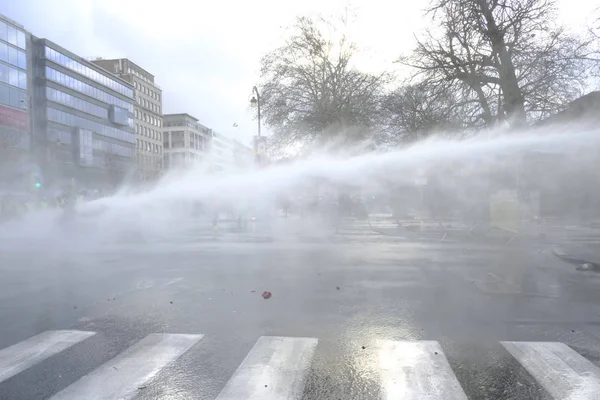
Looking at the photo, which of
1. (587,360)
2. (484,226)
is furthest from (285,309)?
(484,226)

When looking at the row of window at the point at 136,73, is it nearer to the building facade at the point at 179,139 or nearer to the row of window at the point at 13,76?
the building facade at the point at 179,139

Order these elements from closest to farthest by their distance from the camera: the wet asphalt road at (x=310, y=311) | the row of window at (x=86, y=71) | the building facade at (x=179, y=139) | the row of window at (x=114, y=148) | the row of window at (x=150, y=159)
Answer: the wet asphalt road at (x=310, y=311) < the row of window at (x=86, y=71) < the row of window at (x=114, y=148) < the row of window at (x=150, y=159) < the building facade at (x=179, y=139)

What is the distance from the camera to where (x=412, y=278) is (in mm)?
8539

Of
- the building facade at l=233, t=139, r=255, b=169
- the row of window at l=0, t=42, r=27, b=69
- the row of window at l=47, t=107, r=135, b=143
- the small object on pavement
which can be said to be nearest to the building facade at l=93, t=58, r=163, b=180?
the row of window at l=47, t=107, r=135, b=143

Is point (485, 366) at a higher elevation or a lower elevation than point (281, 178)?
lower

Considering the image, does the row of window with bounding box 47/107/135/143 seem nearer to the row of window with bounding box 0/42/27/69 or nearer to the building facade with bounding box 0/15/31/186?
the building facade with bounding box 0/15/31/186

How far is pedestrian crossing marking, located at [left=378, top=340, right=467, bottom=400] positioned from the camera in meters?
3.65

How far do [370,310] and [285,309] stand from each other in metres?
1.12

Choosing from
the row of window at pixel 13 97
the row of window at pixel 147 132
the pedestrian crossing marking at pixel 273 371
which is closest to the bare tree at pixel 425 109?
the pedestrian crossing marking at pixel 273 371

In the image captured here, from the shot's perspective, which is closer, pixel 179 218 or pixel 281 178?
pixel 281 178

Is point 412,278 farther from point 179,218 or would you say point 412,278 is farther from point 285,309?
point 179,218

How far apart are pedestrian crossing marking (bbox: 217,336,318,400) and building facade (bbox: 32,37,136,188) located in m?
53.3

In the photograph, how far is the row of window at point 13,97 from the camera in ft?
162

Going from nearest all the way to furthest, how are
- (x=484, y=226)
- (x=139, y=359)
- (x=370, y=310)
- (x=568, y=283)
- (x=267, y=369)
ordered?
(x=267, y=369) < (x=139, y=359) < (x=370, y=310) < (x=568, y=283) < (x=484, y=226)
